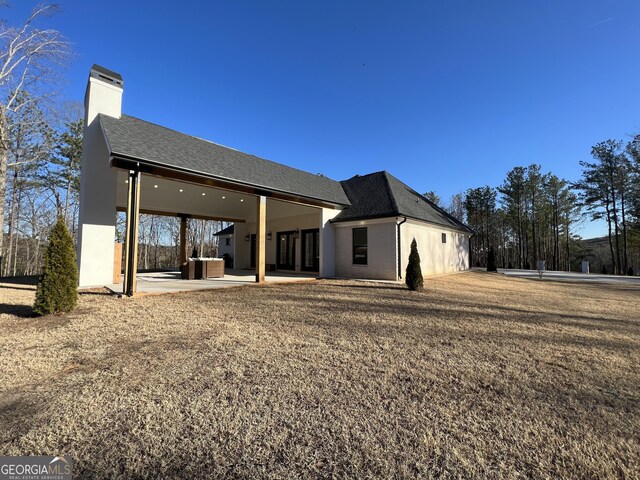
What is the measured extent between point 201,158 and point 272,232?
7.17 meters

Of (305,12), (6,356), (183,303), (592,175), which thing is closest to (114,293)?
(183,303)

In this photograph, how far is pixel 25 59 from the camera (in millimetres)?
11930

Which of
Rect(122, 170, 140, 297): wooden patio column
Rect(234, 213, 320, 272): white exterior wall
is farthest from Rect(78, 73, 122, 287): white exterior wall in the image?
Rect(234, 213, 320, 272): white exterior wall

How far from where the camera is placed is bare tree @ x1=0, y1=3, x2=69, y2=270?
1141cm

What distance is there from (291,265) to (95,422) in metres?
12.9

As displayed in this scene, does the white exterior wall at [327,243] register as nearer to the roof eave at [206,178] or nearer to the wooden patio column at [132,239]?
the roof eave at [206,178]

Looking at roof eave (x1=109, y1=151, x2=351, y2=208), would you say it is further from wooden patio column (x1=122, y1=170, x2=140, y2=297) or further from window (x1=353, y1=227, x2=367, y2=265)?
window (x1=353, y1=227, x2=367, y2=265)

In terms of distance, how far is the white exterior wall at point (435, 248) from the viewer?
11.9 meters

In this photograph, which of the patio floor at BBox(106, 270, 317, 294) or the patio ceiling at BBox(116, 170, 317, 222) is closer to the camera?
the patio floor at BBox(106, 270, 317, 294)

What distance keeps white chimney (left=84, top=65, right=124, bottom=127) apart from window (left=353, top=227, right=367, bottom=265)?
9.74m

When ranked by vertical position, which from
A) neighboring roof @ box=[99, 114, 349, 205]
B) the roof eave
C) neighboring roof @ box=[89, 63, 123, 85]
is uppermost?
neighboring roof @ box=[89, 63, 123, 85]

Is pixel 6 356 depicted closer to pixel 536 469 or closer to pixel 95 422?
pixel 95 422
